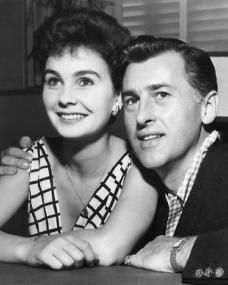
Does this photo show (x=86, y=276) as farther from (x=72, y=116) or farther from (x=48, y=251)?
(x=72, y=116)

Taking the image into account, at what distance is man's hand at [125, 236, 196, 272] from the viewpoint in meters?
1.14

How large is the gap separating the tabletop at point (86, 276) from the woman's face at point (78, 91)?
0.43 m

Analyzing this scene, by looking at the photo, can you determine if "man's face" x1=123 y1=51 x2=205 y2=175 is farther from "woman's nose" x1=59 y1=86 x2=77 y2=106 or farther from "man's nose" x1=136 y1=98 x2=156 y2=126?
"woman's nose" x1=59 y1=86 x2=77 y2=106

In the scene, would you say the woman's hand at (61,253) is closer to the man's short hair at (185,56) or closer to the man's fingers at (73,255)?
the man's fingers at (73,255)

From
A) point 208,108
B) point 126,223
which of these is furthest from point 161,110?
point 126,223

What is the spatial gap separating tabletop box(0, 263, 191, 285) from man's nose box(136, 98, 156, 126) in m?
0.35

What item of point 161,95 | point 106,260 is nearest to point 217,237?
point 106,260

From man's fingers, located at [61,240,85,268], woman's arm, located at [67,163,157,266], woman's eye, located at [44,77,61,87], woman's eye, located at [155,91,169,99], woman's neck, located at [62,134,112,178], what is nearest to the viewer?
man's fingers, located at [61,240,85,268]

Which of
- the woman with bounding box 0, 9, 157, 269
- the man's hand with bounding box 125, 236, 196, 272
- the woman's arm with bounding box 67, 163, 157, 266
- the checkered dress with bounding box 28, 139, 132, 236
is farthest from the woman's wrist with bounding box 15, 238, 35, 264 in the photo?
the checkered dress with bounding box 28, 139, 132, 236

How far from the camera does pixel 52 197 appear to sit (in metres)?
1.66

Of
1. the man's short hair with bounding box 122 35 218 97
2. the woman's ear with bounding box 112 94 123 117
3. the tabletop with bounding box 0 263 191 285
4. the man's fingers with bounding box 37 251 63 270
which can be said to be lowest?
the tabletop with bounding box 0 263 191 285

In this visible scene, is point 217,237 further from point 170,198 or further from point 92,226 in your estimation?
point 92,226

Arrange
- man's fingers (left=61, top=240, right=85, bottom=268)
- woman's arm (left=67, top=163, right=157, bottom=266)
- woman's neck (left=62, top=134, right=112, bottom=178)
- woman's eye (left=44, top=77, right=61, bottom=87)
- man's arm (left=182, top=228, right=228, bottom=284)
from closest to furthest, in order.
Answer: man's arm (left=182, top=228, right=228, bottom=284)
man's fingers (left=61, top=240, right=85, bottom=268)
woman's arm (left=67, top=163, right=157, bottom=266)
woman's eye (left=44, top=77, right=61, bottom=87)
woman's neck (left=62, top=134, right=112, bottom=178)

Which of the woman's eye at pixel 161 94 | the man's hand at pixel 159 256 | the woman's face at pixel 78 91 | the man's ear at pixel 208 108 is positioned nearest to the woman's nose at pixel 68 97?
the woman's face at pixel 78 91
